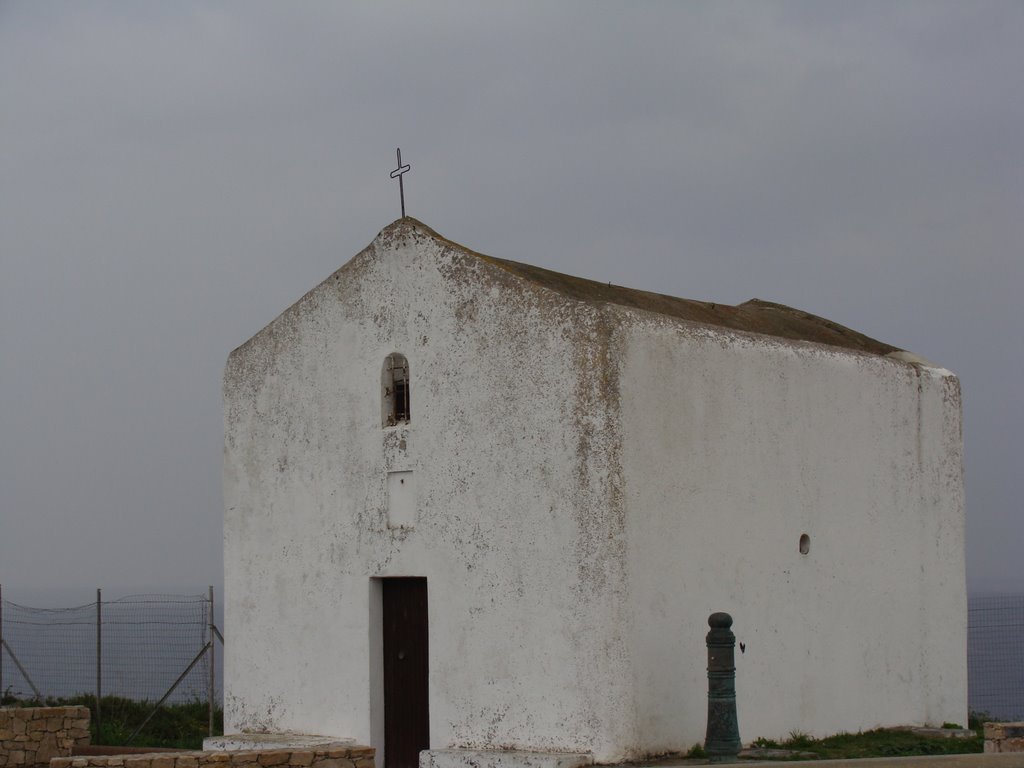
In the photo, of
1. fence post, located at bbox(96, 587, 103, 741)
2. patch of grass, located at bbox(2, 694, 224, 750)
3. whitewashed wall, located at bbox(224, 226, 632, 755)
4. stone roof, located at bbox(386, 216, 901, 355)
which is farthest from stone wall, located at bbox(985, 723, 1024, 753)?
fence post, located at bbox(96, 587, 103, 741)

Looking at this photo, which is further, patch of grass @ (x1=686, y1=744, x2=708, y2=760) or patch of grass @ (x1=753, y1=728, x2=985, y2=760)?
patch of grass @ (x1=753, y1=728, x2=985, y2=760)

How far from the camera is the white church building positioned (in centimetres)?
1198

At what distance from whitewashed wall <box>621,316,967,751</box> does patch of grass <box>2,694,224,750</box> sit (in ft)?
22.8

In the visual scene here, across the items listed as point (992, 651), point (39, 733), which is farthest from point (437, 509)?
point (992, 651)

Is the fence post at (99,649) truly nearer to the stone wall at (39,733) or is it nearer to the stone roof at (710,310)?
the stone wall at (39,733)

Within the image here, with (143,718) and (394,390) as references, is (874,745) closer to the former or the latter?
(394,390)

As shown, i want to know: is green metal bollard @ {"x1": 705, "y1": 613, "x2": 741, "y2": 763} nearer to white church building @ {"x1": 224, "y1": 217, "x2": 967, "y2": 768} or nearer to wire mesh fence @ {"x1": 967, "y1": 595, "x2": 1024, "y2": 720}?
white church building @ {"x1": 224, "y1": 217, "x2": 967, "y2": 768}

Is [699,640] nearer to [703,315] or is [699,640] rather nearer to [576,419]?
[576,419]

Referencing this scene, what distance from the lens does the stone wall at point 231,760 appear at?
11.4m

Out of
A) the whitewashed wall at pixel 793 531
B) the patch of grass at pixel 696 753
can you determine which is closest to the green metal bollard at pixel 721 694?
the patch of grass at pixel 696 753

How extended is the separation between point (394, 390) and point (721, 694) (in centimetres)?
421

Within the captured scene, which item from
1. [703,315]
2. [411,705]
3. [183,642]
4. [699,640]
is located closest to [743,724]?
[699,640]

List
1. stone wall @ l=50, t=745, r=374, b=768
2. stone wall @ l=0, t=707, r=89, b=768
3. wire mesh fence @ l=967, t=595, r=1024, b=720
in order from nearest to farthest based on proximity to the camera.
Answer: stone wall @ l=50, t=745, r=374, b=768 < stone wall @ l=0, t=707, r=89, b=768 < wire mesh fence @ l=967, t=595, r=1024, b=720

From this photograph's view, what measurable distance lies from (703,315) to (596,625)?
4206 millimetres
